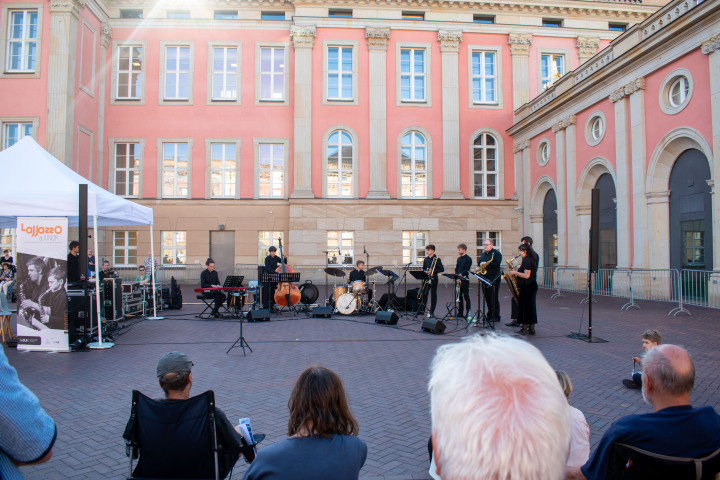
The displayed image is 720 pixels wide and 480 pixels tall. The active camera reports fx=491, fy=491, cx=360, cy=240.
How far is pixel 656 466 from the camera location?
88.4 inches

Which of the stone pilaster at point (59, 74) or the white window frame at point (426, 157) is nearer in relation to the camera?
the stone pilaster at point (59, 74)

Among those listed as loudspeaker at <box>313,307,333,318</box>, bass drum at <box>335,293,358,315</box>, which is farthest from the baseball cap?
bass drum at <box>335,293,358,315</box>

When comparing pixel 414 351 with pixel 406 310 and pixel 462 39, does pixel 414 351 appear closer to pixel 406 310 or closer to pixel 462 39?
pixel 406 310

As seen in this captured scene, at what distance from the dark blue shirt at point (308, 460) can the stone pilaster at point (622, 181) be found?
710 inches

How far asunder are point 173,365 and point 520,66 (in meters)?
28.2

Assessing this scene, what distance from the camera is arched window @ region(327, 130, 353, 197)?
26406 millimetres

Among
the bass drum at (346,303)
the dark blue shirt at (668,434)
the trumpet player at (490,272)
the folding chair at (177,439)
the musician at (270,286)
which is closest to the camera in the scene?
the dark blue shirt at (668,434)

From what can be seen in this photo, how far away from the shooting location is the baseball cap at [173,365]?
3.13m

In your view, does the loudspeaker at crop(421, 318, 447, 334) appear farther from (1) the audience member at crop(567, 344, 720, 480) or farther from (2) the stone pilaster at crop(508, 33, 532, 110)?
(2) the stone pilaster at crop(508, 33, 532, 110)

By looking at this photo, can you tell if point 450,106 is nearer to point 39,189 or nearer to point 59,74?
point 59,74

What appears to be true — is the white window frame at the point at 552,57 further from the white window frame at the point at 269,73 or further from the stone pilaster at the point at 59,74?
the stone pilaster at the point at 59,74

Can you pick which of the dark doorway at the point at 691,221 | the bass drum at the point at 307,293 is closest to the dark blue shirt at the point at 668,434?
the bass drum at the point at 307,293

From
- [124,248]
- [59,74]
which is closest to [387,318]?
[124,248]

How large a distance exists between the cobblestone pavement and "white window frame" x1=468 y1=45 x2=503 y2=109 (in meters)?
17.2
